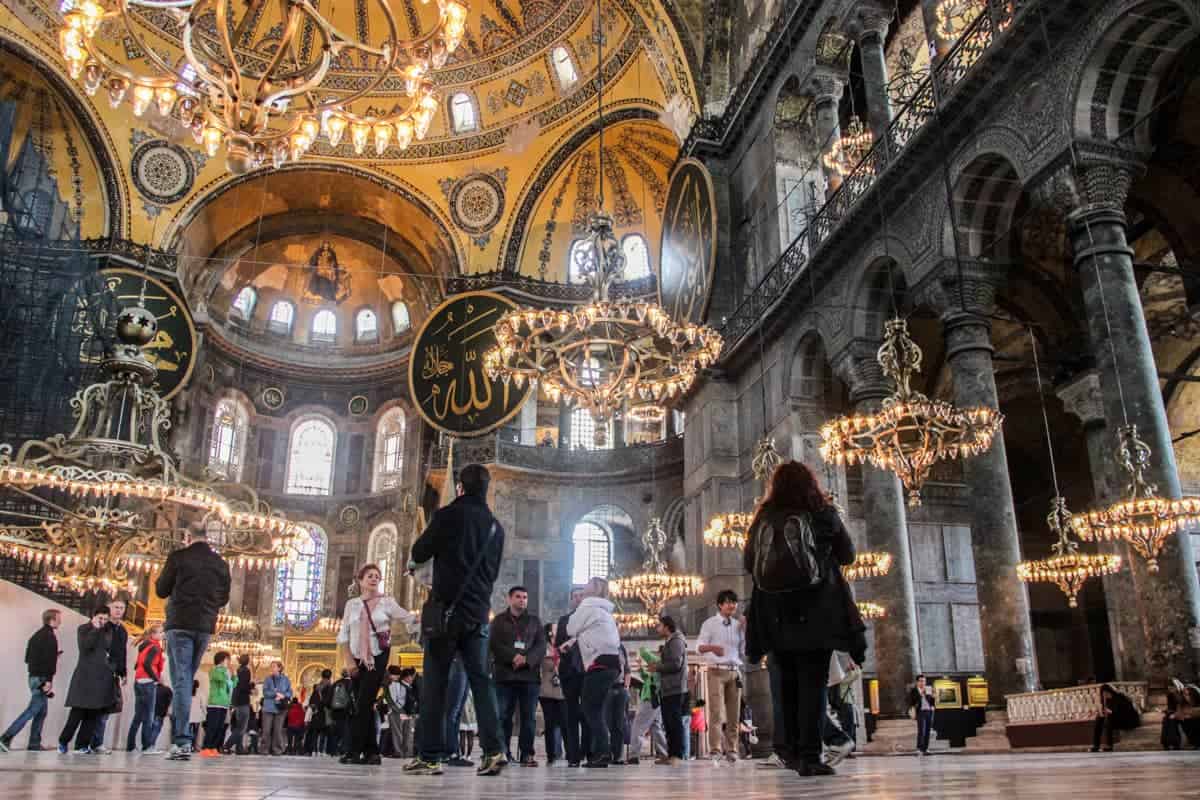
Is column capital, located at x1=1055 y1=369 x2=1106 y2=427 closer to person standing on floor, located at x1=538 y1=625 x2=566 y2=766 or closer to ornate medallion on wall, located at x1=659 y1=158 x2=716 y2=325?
ornate medallion on wall, located at x1=659 y1=158 x2=716 y2=325

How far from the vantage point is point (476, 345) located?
1675 centimetres

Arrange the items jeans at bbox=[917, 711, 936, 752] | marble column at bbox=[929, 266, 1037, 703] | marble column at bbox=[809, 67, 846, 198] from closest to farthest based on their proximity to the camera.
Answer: marble column at bbox=[929, 266, 1037, 703]
jeans at bbox=[917, 711, 936, 752]
marble column at bbox=[809, 67, 846, 198]

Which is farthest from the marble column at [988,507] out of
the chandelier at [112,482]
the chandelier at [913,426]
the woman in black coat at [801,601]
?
the chandelier at [112,482]

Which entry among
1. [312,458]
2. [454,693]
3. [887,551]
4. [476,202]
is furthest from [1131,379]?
[312,458]

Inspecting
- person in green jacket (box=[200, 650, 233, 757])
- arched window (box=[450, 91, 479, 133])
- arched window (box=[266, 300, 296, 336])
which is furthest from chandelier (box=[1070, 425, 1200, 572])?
arched window (box=[266, 300, 296, 336])

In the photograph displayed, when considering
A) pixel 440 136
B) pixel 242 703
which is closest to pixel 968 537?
pixel 242 703

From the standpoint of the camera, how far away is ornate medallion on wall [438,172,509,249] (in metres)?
20.7

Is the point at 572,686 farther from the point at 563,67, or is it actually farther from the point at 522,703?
the point at 563,67

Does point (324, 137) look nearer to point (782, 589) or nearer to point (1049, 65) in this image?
point (1049, 65)

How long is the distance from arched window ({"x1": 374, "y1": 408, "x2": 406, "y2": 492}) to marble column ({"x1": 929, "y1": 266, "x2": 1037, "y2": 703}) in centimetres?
1649

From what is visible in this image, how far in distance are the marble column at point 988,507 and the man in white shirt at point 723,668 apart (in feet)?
9.14

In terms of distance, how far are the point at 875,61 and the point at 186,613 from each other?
31.7 feet

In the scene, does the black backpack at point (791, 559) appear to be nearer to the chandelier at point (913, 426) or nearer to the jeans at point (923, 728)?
the chandelier at point (913, 426)

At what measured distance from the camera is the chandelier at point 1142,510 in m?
6.40
